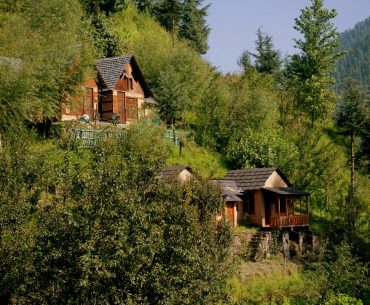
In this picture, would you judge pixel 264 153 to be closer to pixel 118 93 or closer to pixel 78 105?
pixel 118 93

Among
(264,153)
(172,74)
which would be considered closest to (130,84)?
(172,74)

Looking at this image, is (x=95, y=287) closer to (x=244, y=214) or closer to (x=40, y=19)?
(x=244, y=214)

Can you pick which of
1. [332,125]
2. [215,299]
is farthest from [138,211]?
[332,125]

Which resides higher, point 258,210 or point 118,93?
point 118,93

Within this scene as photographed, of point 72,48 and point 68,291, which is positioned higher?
point 72,48

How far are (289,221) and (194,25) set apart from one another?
4315cm

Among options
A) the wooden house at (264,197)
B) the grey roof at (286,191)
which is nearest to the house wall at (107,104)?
the wooden house at (264,197)

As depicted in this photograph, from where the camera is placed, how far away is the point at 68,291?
61.1ft

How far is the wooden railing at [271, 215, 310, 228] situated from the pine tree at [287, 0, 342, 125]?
19162mm

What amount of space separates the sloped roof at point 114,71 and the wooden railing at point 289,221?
58.7 feet

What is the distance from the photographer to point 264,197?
41.8m

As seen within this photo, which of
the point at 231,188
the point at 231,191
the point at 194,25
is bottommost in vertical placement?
the point at 231,191

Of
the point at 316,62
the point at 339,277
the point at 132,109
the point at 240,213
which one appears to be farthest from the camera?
the point at 316,62

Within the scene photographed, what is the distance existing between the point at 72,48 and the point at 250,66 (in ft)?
122
